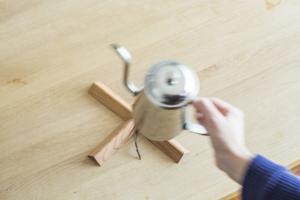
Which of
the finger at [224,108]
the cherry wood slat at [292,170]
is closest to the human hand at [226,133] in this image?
the finger at [224,108]

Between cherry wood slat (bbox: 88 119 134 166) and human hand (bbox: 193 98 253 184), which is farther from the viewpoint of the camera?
cherry wood slat (bbox: 88 119 134 166)

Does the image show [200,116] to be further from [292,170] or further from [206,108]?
[292,170]

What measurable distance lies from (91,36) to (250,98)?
1.07 ft

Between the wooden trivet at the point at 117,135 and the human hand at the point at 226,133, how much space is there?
0.21 metres

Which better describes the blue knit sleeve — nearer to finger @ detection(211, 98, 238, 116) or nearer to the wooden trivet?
finger @ detection(211, 98, 238, 116)

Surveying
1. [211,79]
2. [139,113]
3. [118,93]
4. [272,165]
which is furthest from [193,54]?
[272,165]

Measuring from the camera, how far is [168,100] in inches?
24.5

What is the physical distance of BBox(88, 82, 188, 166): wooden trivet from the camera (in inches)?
33.3

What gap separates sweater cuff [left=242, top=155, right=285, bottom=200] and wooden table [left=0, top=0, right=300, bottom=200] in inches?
8.3

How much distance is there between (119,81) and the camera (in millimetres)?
917

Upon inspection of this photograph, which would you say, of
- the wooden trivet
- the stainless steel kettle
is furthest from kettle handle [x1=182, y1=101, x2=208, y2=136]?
the wooden trivet

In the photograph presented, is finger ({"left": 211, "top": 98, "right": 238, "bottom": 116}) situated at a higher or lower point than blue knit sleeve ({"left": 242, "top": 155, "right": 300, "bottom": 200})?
higher

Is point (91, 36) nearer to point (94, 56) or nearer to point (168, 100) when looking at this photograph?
point (94, 56)

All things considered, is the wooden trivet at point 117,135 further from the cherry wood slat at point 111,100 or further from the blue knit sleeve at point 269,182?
the blue knit sleeve at point 269,182
